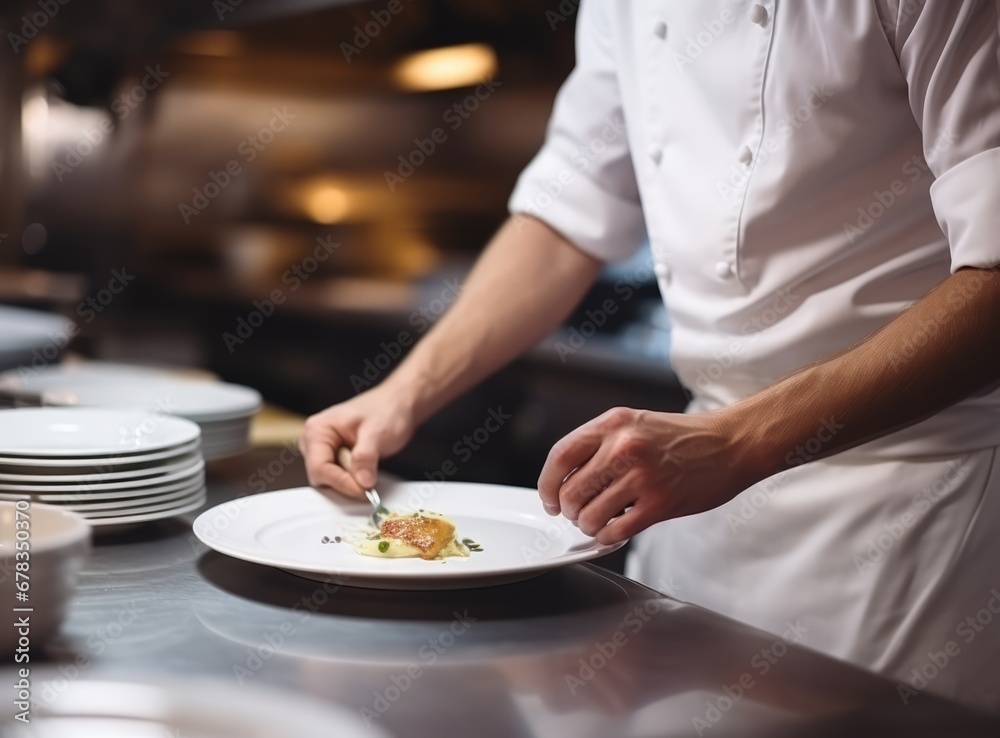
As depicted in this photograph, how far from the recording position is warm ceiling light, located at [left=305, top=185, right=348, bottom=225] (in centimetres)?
533

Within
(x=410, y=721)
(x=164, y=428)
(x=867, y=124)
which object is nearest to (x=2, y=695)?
(x=410, y=721)

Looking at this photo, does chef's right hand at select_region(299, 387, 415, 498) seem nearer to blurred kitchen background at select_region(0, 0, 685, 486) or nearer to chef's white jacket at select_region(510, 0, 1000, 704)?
chef's white jacket at select_region(510, 0, 1000, 704)

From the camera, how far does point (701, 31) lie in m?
1.25

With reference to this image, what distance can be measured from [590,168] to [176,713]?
106 cm

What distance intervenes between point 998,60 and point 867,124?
0.17 metres
